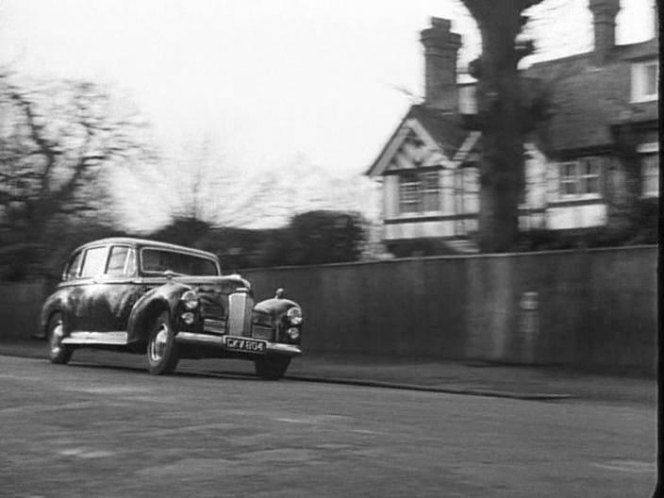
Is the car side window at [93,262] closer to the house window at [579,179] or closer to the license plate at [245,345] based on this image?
the license plate at [245,345]

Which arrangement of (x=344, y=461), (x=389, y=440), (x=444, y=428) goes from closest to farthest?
(x=344, y=461) < (x=389, y=440) < (x=444, y=428)

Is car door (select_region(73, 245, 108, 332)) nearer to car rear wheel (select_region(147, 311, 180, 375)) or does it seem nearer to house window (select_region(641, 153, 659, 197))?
car rear wheel (select_region(147, 311, 180, 375))

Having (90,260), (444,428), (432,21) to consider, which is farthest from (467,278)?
(432,21)

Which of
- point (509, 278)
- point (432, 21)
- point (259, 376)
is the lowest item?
point (259, 376)

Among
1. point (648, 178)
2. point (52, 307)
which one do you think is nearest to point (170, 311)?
point (52, 307)

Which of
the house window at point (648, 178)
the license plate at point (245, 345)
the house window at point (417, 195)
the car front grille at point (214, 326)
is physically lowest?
the license plate at point (245, 345)

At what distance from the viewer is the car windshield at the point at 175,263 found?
17766mm

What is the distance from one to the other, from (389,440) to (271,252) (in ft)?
56.9

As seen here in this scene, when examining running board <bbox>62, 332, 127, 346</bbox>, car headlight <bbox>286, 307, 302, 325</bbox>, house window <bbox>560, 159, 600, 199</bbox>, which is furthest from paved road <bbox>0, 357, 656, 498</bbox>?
house window <bbox>560, 159, 600, 199</bbox>

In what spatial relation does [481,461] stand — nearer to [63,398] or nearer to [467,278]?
[63,398]

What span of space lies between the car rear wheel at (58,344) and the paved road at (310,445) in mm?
6964

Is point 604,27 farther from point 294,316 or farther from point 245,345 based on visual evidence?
point 245,345

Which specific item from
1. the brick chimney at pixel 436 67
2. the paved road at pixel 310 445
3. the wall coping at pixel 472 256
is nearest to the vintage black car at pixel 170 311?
the paved road at pixel 310 445

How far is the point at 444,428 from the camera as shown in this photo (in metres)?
9.04
